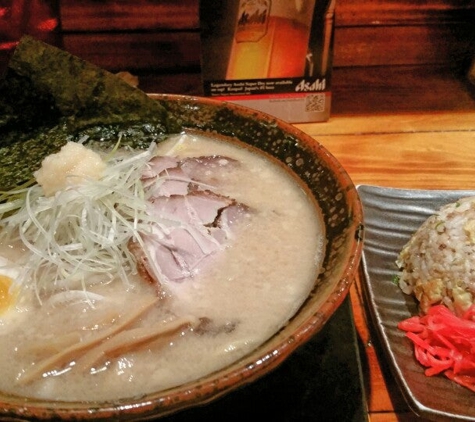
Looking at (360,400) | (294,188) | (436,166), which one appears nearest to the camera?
Answer: (360,400)

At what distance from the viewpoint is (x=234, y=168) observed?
1.34 metres

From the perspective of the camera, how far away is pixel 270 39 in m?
1.70

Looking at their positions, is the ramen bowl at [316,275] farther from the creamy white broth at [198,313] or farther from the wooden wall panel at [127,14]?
the wooden wall panel at [127,14]

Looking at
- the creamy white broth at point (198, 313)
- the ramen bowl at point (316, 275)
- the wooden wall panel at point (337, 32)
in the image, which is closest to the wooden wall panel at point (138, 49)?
the wooden wall panel at point (337, 32)

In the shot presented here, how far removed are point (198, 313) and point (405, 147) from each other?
1128mm

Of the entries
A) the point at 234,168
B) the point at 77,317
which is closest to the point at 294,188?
the point at 234,168

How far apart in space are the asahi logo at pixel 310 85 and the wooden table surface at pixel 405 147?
14 cm

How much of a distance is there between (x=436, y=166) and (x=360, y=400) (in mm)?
1022

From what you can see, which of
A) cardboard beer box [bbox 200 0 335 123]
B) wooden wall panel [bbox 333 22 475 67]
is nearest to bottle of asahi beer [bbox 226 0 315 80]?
cardboard beer box [bbox 200 0 335 123]

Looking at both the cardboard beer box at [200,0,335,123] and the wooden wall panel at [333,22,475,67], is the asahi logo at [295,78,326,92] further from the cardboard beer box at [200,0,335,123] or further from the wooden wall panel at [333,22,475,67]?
the wooden wall panel at [333,22,475,67]

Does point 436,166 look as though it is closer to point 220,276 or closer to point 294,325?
point 220,276

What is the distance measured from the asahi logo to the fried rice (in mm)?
607

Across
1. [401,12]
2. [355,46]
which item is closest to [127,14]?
[355,46]

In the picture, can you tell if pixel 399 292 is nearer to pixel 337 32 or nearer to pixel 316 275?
pixel 316 275
